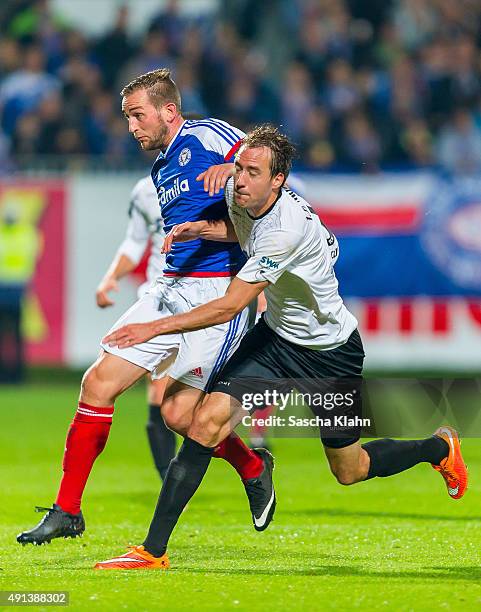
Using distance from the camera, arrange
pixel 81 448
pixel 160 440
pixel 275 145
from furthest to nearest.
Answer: pixel 160 440
pixel 81 448
pixel 275 145

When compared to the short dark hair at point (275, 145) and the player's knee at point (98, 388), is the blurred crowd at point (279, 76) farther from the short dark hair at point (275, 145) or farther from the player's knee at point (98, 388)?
the short dark hair at point (275, 145)

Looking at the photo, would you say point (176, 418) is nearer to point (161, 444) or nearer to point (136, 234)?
point (161, 444)

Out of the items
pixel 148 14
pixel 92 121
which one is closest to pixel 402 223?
pixel 92 121

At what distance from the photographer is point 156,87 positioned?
692cm

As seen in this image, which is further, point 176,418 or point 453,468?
point 453,468

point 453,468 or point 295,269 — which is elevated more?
point 295,269

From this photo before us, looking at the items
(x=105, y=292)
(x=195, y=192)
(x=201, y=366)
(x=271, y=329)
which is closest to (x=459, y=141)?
(x=105, y=292)

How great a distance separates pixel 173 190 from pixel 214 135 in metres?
0.35

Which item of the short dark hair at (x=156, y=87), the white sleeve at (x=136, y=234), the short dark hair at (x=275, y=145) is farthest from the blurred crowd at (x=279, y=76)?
the short dark hair at (x=275, y=145)

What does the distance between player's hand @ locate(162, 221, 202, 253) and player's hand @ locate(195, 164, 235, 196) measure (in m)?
0.19

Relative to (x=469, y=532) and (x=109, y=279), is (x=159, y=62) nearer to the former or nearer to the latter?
(x=109, y=279)

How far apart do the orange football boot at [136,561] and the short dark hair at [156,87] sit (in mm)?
2257

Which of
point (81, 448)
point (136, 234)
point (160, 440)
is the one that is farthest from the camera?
point (136, 234)

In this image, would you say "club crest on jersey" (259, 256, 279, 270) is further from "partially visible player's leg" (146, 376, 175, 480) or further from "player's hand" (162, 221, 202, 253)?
"partially visible player's leg" (146, 376, 175, 480)
